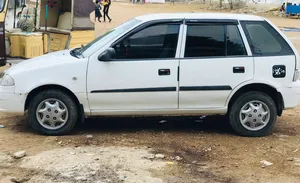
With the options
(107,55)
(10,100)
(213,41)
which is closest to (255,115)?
(213,41)

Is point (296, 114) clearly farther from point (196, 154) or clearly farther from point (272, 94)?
point (196, 154)

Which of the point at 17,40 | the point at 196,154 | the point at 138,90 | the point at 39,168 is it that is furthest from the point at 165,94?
the point at 17,40

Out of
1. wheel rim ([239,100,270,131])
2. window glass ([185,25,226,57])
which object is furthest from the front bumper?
wheel rim ([239,100,270,131])

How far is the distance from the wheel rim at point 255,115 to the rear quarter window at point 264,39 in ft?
2.38

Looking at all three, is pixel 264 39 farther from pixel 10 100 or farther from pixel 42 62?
pixel 10 100

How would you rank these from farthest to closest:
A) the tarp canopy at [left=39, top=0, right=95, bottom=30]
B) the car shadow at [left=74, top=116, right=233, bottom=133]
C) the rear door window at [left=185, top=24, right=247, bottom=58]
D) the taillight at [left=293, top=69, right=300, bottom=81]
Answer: the tarp canopy at [left=39, top=0, right=95, bottom=30], the car shadow at [left=74, top=116, right=233, bottom=133], the taillight at [left=293, top=69, right=300, bottom=81], the rear door window at [left=185, top=24, right=247, bottom=58]

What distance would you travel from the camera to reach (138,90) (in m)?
6.40

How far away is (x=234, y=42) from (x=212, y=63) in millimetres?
473

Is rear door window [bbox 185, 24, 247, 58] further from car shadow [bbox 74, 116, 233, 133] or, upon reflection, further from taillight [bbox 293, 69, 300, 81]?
car shadow [bbox 74, 116, 233, 133]

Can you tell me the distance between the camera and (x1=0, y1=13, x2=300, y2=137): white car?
6.37 m

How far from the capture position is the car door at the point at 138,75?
637cm

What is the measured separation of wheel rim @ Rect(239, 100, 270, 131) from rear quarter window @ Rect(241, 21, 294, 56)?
2.38ft

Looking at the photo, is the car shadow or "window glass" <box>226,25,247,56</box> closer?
"window glass" <box>226,25,247,56</box>

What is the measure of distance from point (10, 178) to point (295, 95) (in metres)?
4.00
